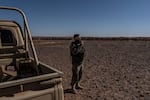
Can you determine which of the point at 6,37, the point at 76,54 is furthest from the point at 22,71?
the point at 76,54

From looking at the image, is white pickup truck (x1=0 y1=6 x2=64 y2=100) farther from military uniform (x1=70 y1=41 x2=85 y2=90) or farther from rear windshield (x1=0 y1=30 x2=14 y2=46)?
military uniform (x1=70 y1=41 x2=85 y2=90)

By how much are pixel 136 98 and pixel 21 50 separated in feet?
10.7

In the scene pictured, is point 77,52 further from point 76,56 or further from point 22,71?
point 22,71

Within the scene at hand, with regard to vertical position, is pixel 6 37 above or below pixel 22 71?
above

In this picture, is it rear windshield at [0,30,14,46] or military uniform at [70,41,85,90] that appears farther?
military uniform at [70,41,85,90]

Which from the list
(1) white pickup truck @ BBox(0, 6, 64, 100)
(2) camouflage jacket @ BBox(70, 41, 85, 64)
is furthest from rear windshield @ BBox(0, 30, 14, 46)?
(2) camouflage jacket @ BBox(70, 41, 85, 64)

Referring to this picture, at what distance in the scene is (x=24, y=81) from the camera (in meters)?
2.74

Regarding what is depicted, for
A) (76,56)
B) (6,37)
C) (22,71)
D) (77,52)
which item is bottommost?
(22,71)

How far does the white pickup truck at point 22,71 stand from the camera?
108 inches

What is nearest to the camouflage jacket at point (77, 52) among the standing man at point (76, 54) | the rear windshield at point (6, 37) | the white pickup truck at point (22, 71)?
the standing man at point (76, 54)

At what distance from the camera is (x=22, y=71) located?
453 centimetres

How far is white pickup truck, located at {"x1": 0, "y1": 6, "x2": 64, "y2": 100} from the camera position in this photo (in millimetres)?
2736

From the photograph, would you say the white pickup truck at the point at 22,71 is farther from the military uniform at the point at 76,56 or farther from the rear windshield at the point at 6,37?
the military uniform at the point at 76,56

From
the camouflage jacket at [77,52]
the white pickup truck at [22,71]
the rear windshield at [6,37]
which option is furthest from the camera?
the camouflage jacket at [77,52]
